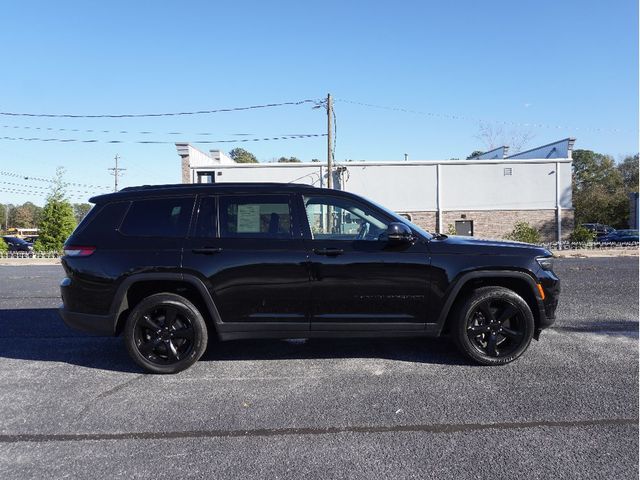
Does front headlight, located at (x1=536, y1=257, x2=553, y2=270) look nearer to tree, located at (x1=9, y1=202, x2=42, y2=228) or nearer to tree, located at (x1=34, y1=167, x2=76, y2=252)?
tree, located at (x1=34, y1=167, x2=76, y2=252)

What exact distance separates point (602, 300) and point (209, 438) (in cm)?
755

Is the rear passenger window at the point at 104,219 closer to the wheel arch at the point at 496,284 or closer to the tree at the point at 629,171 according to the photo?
the wheel arch at the point at 496,284

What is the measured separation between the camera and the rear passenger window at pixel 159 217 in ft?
16.0

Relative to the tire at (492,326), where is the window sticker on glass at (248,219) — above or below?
above

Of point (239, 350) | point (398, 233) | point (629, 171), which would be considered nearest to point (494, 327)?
point (398, 233)

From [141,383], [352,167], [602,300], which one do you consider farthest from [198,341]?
[352,167]

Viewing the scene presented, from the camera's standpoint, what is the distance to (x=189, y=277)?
4730 mm

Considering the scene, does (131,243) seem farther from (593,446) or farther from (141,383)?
(593,446)

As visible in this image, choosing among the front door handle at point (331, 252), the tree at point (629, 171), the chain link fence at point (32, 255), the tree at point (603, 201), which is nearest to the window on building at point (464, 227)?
the tree at point (603, 201)

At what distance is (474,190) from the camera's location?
32.6 metres

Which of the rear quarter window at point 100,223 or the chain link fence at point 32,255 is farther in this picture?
the chain link fence at point 32,255

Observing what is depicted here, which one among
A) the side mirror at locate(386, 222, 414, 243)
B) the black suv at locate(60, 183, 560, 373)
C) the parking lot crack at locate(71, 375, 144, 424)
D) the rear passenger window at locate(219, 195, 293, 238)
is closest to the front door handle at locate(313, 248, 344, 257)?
the black suv at locate(60, 183, 560, 373)

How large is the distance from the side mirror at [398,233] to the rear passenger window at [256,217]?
38.4 inches

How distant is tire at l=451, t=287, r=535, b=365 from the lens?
4.84 m
